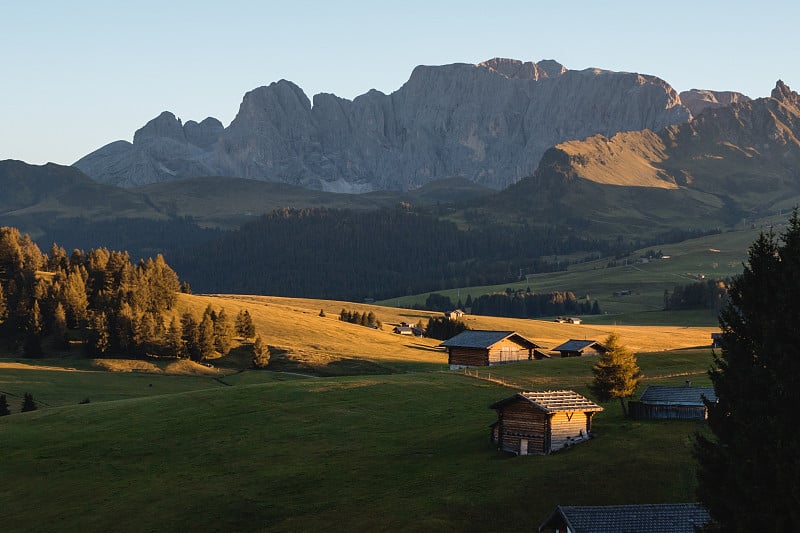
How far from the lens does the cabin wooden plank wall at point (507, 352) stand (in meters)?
130

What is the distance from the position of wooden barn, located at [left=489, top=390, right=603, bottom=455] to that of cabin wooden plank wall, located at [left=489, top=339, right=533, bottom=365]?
6013 cm

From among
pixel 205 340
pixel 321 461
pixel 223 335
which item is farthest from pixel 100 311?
pixel 321 461

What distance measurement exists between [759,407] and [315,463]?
3872cm

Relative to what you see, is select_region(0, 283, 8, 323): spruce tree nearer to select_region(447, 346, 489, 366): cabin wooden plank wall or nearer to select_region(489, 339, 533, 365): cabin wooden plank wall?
select_region(447, 346, 489, 366): cabin wooden plank wall

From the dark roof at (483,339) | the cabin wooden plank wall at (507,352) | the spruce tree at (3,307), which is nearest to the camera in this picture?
the dark roof at (483,339)

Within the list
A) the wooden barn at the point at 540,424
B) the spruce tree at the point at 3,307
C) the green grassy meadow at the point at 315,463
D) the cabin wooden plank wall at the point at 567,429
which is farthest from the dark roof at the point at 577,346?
the spruce tree at the point at 3,307

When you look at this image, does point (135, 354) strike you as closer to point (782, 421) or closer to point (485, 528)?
point (485, 528)

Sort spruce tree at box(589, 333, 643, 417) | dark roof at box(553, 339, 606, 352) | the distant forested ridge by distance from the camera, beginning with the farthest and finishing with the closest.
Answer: the distant forested ridge
dark roof at box(553, 339, 606, 352)
spruce tree at box(589, 333, 643, 417)

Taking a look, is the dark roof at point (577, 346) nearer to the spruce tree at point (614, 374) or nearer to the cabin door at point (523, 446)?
the spruce tree at point (614, 374)

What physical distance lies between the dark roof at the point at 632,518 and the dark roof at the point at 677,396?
26.3 m

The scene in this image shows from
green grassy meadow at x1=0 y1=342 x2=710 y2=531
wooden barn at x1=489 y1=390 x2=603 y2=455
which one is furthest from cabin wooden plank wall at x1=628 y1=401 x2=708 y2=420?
wooden barn at x1=489 y1=390 x2=603 y2=455

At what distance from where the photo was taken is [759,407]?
3656cm

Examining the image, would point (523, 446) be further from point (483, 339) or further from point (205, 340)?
point (205, 340)

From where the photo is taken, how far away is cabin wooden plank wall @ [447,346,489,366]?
12950 cm
